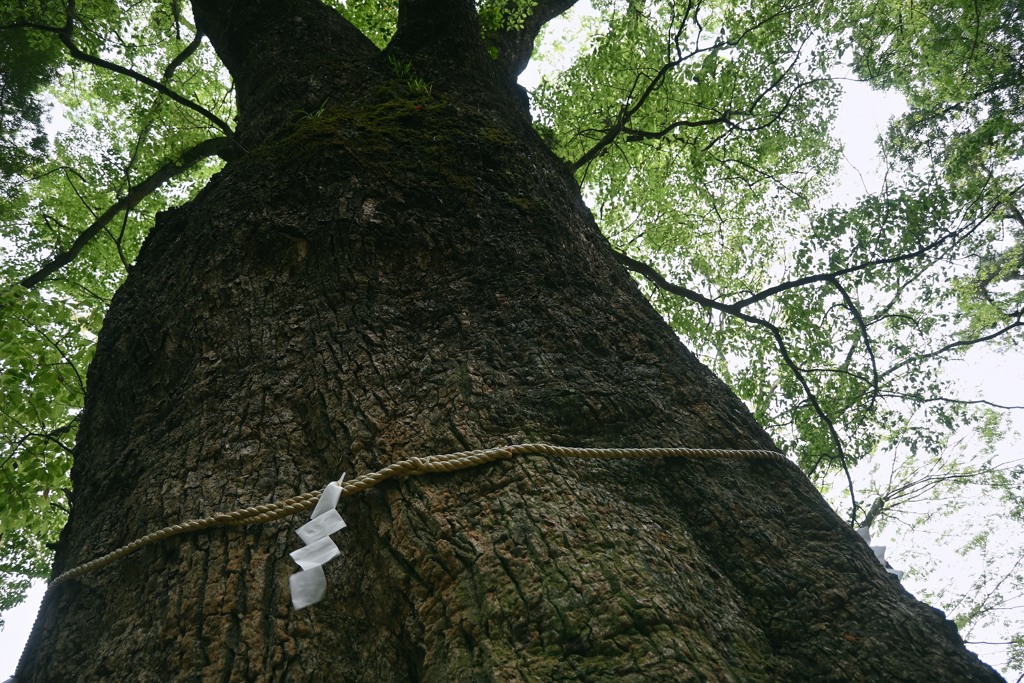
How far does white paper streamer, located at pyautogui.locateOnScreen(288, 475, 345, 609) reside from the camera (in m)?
1.36

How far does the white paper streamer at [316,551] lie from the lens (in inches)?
53.6

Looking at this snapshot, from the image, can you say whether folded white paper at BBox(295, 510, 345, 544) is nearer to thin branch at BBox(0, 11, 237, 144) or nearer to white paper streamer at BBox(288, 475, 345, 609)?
white paper streamer at BBox(288, 475, 345, 609)

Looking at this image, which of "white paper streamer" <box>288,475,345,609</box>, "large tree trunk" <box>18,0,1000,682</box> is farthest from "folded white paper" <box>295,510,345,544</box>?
"large tree trunk" <box>18,0,1000,682</box>

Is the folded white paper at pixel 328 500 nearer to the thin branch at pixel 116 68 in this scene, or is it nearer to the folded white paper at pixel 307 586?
the folded white paper at pixel 307 586

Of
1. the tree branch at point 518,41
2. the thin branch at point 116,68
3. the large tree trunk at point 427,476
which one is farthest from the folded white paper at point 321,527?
the tree branch at point 518,41

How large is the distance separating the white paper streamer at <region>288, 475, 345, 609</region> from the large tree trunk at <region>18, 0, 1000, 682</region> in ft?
0.29

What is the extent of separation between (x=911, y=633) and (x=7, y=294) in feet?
17.9

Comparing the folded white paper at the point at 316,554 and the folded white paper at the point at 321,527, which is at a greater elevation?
the folded white paper at the point at 321,527

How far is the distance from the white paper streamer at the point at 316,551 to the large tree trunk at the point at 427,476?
0.09 metres

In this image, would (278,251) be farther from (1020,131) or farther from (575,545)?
(1020,131)

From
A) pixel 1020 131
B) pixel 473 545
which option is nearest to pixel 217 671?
pixel 473 545

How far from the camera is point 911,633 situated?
1366 millimetres

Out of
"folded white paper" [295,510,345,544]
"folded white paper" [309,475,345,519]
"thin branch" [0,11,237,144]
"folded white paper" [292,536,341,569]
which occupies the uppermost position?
"thin branch" [0,11,237,144]

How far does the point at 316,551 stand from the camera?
141cm
